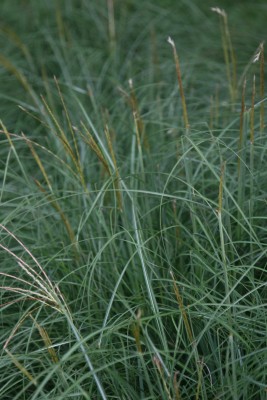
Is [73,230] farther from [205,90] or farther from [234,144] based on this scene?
[205,90]

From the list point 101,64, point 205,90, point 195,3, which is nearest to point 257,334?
point 205,90

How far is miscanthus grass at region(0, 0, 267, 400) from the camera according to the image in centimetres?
152

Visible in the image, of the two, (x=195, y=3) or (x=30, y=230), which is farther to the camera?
(x=195, y=3)

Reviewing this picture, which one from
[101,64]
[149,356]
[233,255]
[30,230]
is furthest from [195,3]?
[149,356]

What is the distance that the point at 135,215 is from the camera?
5.87ft

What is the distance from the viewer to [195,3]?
11.1 ft

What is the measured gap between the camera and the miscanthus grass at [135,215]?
1521 mm

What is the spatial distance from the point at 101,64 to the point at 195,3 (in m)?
0.65

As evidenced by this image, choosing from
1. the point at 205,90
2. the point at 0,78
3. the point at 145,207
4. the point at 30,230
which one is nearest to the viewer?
the point at 145,207

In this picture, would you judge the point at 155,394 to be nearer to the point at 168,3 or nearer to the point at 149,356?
the point at 149,356

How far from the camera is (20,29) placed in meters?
3.33

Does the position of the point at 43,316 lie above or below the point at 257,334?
below

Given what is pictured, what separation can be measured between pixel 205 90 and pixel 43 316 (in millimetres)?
1251

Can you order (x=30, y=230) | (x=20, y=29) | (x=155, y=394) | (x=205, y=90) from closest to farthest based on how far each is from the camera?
(x=155, y=394), (x=30, y=230), (x=205, y=90), (x=20, y=29)
